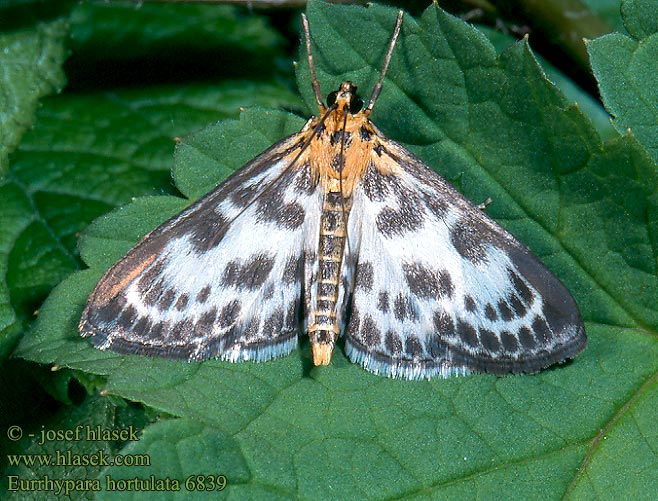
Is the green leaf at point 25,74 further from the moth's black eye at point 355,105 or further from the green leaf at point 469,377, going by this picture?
the moth's black eye at point 355,105

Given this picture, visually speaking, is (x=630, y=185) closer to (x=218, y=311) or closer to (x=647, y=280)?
(x=647, y=280)

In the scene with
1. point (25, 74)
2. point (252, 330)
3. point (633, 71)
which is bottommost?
point (25, 74)

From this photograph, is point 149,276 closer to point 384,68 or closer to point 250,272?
point 250,272

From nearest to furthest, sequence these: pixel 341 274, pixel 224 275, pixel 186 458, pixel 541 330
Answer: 1. pixel 186 458
2. pixel 541 330
3. pixel 224 275
4. pixel 341 274

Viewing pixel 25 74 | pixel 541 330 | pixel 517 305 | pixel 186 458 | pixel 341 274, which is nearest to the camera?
pixel 186 458

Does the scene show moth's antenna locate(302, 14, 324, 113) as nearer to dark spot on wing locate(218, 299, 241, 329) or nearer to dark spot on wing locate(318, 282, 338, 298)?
dark spot on wing locate(318, 282, 338, 298)

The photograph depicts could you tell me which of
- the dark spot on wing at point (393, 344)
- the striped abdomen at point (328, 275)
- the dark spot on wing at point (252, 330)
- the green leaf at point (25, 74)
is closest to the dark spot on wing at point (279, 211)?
the striped abdomen at point (328, 275)

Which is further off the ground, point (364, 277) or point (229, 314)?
point (364, 277)

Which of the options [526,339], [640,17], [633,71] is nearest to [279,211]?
[526,339]
